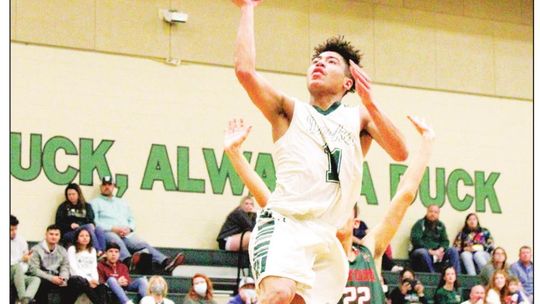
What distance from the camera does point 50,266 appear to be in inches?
569

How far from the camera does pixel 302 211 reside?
6.57m

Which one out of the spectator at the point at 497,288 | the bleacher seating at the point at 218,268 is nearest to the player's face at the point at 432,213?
the bleacher seating at the point at 218,268

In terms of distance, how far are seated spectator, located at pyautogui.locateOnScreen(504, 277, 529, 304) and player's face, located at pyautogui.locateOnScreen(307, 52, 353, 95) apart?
10.0 metres

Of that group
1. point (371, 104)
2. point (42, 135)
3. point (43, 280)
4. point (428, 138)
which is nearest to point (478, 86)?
point (42, 135)

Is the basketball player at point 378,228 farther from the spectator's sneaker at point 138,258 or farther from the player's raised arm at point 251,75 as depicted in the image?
the spectator's sneaker at point 138,258

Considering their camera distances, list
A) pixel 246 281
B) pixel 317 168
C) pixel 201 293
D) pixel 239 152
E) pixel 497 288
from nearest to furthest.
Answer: pixel 317 168, pixel 239 152, pixel 201 293, pixel 246 281, pixel 497 288

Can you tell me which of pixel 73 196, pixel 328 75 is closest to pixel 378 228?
pixel 328 75

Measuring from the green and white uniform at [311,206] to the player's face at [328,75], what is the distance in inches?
5.8

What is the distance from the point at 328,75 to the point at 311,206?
87 cm

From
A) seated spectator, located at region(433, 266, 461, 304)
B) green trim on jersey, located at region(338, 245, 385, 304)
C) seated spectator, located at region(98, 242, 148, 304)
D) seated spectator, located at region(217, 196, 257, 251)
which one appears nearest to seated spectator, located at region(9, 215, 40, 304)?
seated spectator, located at region(98, 242, 148, 304)

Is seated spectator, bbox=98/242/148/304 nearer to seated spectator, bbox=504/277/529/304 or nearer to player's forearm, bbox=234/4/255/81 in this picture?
seated spectator, bbox=504/277/529/304

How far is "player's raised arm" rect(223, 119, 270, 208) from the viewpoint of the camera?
25.1 feet

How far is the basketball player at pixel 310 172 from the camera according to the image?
6.53 m

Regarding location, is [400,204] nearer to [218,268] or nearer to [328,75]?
[328,75]
